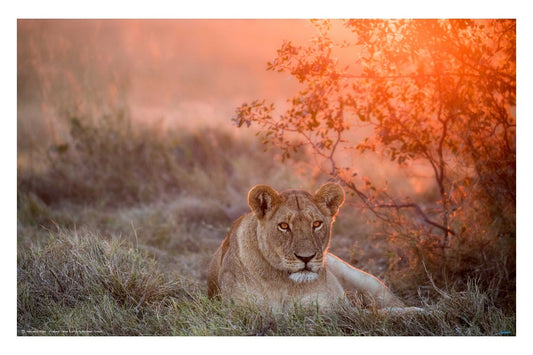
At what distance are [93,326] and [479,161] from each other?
11.8ft

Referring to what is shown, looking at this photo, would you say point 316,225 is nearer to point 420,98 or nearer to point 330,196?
point 330,196

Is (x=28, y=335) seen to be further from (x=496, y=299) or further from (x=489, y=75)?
(x=489, y=75)

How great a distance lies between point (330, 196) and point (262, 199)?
50 cm

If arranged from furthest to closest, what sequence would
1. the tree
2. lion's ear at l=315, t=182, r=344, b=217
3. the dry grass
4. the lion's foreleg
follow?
the tree, the lion's foreleg, the dry grass, lion's ear at l=315, t=182, r=344, b=217

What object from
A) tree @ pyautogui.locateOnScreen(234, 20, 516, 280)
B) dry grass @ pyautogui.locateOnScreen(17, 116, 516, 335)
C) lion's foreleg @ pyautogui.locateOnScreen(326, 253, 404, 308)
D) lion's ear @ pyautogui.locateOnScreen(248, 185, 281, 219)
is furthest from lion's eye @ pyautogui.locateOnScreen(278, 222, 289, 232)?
tree @ pyautogui.locateOnScreen(234, 20, 516, 280)

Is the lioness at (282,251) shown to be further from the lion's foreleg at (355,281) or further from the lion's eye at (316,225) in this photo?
the lion's foreleg at (355,281)

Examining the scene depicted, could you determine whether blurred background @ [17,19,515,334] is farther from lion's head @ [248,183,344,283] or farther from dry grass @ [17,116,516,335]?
lion's head @ [248,183,344,283]

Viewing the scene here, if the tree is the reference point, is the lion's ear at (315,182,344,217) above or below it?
below

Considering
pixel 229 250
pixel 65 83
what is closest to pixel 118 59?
pixel 65 83

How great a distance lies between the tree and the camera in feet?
18.1

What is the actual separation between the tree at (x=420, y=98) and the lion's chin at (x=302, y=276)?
1.47 meters

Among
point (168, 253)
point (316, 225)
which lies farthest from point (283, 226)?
point (168, 253)

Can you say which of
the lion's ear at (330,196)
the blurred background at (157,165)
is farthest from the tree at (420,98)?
the lion's ear at (330,196)

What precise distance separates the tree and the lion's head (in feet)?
3.69
